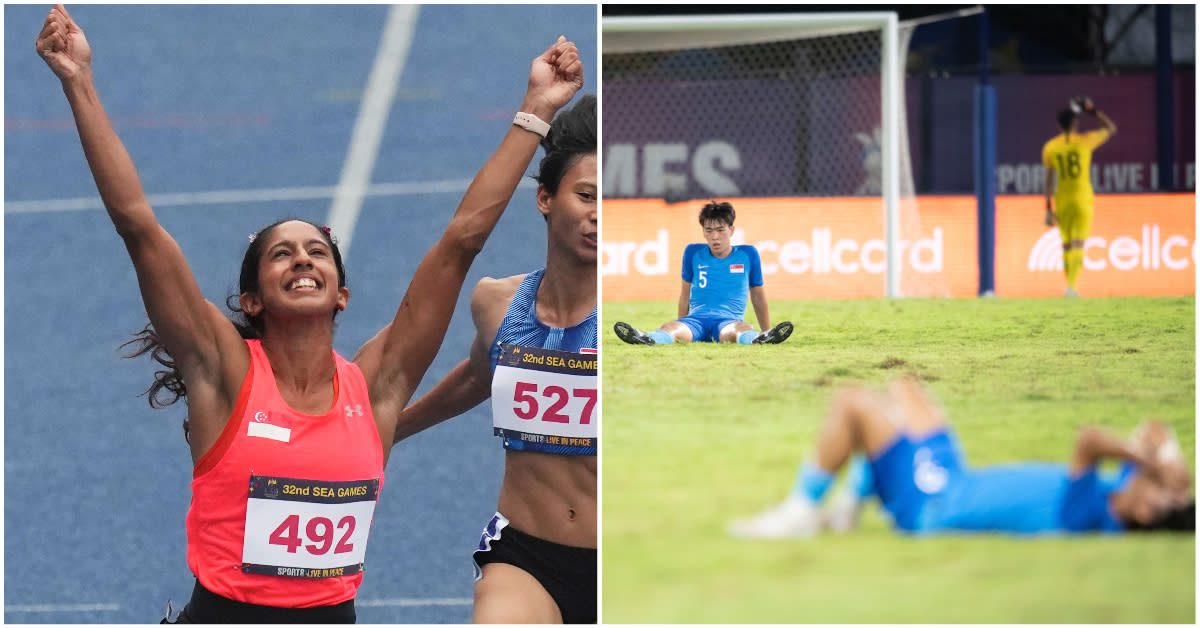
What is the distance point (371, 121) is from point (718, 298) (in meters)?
6.92

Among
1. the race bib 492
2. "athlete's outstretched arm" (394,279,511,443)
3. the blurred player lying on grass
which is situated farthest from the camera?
"athlete's outstretched arm" (394,279,511,443)

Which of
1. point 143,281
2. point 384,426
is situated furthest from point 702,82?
point 143,281

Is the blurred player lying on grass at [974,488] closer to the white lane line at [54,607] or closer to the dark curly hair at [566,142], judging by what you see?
the dark curly hair at [566,142]

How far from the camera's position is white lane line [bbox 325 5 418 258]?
26.9 ft

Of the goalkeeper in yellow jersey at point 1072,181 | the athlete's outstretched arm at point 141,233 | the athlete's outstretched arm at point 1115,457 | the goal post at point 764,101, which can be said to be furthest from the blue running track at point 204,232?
the athlete's outstretched arm at point 1115,457

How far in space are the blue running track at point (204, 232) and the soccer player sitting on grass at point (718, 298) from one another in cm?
236

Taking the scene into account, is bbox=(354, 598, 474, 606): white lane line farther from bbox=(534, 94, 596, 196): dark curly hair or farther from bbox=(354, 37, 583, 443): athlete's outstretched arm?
bbox=(534, 94, 596, 196): dark curly hair

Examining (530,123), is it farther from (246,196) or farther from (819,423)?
(246,196)

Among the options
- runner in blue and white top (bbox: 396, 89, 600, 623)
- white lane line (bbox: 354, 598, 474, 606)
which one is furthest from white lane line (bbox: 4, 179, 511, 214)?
runner in blue and white top (bbox: 396, 89, 600, 623)

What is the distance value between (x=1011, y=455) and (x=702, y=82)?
1.76 m

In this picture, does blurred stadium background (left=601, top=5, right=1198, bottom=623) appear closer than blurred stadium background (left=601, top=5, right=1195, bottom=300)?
Yes

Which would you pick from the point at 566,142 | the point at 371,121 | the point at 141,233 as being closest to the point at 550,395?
the point at 566,142

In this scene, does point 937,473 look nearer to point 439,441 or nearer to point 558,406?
point 558,406

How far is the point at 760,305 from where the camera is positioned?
9.53 feet
